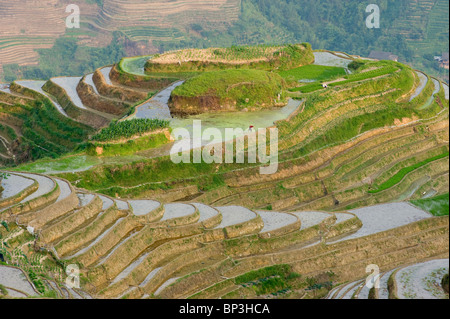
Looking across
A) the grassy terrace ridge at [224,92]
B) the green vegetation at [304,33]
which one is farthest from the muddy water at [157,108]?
the green vegetation at [304,33]

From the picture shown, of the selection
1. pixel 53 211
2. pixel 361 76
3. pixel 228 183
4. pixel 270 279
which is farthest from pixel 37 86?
pixel 270 279

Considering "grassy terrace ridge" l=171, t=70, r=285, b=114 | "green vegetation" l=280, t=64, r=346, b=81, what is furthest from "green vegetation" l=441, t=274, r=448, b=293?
"green vegetation" l=280, t=64, r=346, b=81

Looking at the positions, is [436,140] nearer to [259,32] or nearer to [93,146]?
[93,146]

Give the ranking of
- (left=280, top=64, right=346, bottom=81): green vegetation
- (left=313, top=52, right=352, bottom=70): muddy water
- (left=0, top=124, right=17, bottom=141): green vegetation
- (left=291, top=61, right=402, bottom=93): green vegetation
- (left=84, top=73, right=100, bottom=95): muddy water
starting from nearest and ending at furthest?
(left=0, top=124, right=17, bottom=141): green vegetation
(left=291, top=61, right=402, bottom=93): green vegetation
(left=84, top=73, right=100, bottom=95): muddy water
(left=280, top=64, right=346, bottom=81): green vegetation
(left=313, top=52, right=352, bottom=70): muddy water

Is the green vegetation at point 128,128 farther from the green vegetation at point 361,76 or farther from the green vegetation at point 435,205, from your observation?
the green vegetation at point 435,205

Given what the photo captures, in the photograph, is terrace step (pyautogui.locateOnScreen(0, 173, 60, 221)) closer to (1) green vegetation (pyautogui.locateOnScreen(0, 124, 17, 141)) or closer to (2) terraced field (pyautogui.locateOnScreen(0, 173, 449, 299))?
(2) terraced field (pyautogui.locateOnScreen(0, 173, 449, 299))

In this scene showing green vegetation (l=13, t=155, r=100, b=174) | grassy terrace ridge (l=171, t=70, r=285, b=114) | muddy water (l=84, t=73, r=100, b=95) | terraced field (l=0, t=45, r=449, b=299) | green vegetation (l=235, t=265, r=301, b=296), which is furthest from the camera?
muddy water (l=84, t=73, r=100, b=95)

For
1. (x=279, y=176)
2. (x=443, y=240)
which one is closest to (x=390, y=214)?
(x=443, y=240)
